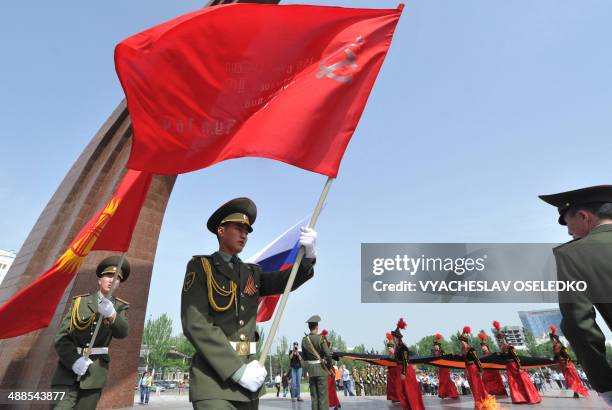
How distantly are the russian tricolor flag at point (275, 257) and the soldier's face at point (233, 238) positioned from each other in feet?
14.9

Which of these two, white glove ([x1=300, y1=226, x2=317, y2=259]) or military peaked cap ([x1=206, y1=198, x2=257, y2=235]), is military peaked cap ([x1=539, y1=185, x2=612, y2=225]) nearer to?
white glove ([x1=300, y1=226, x2=317, y2=259])

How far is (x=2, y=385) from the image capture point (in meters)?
7.27

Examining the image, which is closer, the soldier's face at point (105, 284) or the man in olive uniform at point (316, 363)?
the soldier's face at point (105, 284)

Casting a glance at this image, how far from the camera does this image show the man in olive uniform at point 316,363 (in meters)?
8.52

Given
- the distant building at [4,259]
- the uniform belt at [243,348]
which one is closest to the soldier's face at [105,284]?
the uniform belt at [243,348]

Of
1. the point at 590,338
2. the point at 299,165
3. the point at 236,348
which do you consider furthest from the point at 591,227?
the point at 236,348

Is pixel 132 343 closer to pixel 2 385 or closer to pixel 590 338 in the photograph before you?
pixel 2 385

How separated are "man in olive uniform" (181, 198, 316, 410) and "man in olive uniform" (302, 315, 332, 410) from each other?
6.30 m

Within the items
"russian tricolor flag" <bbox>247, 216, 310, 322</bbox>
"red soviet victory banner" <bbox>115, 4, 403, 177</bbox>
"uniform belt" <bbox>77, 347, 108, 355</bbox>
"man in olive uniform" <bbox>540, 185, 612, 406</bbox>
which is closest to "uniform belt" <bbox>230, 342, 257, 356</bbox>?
"red soviet victory banner" <bbox>115, 4, 403, 177</bbox>

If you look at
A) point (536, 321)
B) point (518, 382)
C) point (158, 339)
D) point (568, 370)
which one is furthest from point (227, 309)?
point (536, 321)

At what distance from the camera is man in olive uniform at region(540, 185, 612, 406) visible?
2.09 meters

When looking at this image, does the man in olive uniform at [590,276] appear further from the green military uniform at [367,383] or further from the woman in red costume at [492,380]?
the green military uniform at [367,383]

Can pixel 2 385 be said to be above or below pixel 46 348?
below

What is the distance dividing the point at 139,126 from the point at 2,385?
23.1 ft
